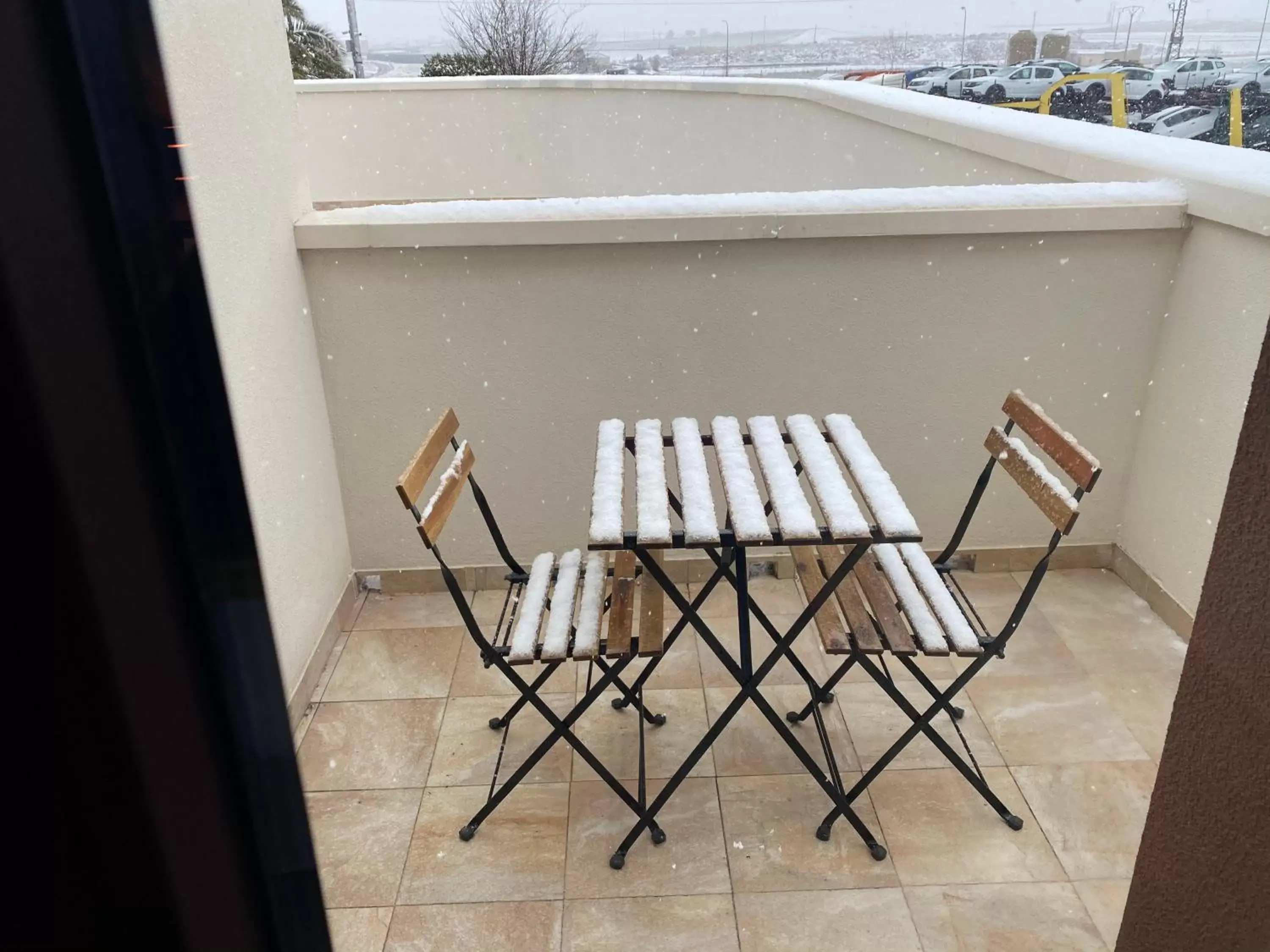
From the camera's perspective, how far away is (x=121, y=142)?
39 cm

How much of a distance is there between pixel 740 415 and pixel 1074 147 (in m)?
2.12

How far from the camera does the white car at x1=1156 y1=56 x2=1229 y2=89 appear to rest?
83.2 ft

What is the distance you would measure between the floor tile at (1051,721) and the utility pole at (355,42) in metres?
15.4

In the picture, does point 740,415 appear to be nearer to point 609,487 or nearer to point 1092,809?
point 609,487

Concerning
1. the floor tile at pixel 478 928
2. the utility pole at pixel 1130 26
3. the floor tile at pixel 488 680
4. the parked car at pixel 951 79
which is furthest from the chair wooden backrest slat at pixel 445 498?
the parked car at pixel 951 79

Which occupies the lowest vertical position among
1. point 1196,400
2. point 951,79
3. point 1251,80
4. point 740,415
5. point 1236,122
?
point 740,415

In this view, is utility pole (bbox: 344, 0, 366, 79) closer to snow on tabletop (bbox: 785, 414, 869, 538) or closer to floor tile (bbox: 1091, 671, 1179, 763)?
snow on tabletop (bbox: 785, 414, 869, 538)

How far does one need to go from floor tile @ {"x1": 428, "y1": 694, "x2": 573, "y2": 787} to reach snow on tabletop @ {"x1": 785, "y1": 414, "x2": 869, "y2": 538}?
1162mm

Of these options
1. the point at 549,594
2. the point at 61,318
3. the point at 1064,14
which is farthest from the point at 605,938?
the point at 1064,14

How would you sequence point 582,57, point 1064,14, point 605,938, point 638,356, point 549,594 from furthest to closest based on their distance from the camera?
point 1064,14
point 582,57
point 638,356
point 549,594
point 605,938

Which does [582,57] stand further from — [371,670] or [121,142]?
[121,142]

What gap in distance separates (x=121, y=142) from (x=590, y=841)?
7.78 ft

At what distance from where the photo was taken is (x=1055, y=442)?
2.41 meters

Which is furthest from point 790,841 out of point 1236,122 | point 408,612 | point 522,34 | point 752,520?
point 522,34
